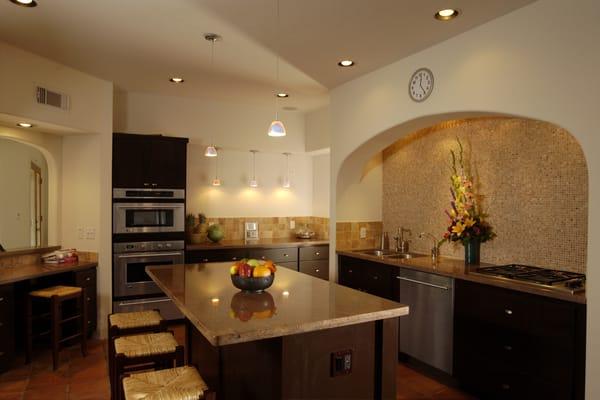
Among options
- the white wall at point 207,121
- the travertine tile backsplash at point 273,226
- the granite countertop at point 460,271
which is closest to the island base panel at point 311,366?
the granite countertop at point 460,271

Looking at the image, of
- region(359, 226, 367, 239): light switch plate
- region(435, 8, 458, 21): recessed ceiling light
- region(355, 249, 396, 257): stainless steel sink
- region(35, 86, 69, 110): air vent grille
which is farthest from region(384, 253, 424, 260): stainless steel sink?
region(35, 86, 69, 110): air vent grille

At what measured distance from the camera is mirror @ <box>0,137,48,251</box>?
171 inches

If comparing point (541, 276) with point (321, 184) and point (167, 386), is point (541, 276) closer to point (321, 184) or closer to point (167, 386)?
point (167, 386)

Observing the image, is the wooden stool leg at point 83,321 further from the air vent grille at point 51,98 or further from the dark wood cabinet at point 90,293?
the air vent grille at point 51,98

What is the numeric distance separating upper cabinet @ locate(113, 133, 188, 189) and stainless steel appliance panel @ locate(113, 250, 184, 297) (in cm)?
79

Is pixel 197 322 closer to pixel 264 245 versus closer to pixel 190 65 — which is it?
pixel 190 65

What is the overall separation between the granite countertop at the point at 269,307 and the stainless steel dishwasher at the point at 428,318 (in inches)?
43.5

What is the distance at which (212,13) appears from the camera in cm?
302

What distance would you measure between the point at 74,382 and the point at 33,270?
115cm

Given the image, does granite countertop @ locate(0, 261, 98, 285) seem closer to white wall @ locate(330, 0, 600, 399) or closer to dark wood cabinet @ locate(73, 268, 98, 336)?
dark wood cabinet @ locate(73, 268, 98, 336)

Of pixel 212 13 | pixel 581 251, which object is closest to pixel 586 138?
pixel 581 251

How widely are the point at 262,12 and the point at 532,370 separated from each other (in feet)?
9.80

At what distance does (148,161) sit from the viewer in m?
5.03

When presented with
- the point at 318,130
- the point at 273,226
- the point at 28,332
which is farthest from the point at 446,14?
the point at 28,332
